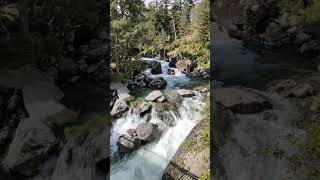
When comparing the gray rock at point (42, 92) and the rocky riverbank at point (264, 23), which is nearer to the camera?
the rocky riverbank at point (264, 23)

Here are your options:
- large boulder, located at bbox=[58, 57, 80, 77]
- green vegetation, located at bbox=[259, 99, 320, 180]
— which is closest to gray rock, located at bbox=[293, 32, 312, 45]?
green vegetation, located at bbox=[259, 99, 320, 180]

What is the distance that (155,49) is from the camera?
479cm

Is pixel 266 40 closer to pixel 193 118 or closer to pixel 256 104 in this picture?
pixel 256 104

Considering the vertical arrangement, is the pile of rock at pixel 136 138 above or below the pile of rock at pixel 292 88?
below

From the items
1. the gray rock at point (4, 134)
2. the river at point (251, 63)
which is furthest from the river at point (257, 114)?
the gray rock at point (4, 134)

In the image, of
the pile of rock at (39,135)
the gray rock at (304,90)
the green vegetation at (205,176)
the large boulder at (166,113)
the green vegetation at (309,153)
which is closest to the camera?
the green vegetation at (309,153)

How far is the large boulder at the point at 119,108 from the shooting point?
15.5 feet

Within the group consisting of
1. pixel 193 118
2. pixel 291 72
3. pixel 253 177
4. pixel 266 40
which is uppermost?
pixel 266 40

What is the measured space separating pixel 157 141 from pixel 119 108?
0.59 m

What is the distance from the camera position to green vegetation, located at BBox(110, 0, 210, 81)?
15.1 ft

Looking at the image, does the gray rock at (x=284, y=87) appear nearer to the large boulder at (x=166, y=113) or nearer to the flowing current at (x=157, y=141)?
the flowing current at (x=157, y=141)

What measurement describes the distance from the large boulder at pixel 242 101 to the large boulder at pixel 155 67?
76 centimetres

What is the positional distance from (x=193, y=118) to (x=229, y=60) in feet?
2.50

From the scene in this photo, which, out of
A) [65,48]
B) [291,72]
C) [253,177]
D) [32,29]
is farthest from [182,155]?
[32,29]
